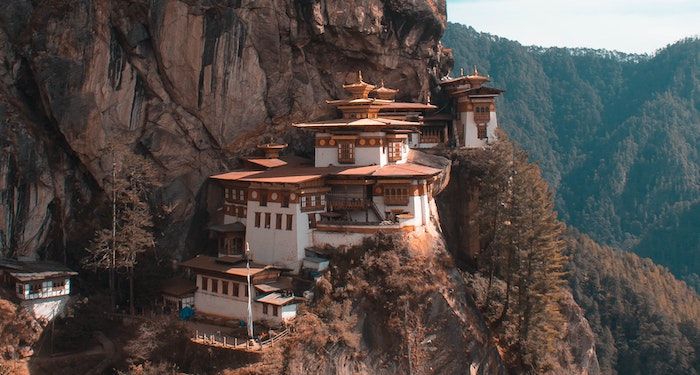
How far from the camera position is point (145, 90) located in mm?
41000

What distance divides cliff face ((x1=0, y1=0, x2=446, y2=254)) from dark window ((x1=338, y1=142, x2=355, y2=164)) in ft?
17.1

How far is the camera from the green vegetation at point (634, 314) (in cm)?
8938

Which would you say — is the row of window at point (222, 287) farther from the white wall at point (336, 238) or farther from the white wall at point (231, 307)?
the white wall at point (336, 238)

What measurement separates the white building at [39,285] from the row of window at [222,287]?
654 centimetres

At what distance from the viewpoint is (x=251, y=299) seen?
113 feet

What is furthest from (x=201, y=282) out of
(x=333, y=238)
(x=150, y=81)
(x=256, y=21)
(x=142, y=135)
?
(x=256, y=21)

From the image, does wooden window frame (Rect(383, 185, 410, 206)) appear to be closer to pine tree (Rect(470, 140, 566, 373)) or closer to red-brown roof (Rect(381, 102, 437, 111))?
pine tree (Rect(470, 140, 566, 373))

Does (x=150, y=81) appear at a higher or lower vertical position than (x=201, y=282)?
higher

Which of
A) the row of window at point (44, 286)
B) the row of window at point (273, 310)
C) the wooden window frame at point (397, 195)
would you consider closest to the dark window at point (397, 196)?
the wooden window frame at point (397, 195)

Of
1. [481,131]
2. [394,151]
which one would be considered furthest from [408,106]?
[394,151]

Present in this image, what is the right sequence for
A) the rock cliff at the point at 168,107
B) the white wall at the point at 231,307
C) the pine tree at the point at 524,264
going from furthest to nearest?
the pine tree at the point at 524,264, the rock cliff at the point at 168,107, the white wall at the point at 231,307

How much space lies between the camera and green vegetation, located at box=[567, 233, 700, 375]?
8938 cm

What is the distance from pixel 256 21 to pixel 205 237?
42.7 ft

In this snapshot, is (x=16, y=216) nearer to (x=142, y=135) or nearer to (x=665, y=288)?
(x=142, y=135)
